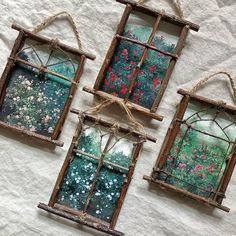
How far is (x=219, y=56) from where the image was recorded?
0.78 meters

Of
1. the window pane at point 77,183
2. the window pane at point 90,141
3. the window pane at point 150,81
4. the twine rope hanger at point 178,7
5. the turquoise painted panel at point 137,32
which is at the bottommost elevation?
the window pane at point 77,183

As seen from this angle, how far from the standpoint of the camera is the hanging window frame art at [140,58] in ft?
2.49

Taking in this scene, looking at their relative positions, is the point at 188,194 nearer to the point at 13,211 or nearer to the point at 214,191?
the point at 214,191

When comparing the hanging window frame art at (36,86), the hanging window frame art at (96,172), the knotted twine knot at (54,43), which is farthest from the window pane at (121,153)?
the knotted twine knot at (54,43)

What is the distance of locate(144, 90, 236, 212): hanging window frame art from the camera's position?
0.76 meters

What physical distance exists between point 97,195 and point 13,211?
0.16 meters

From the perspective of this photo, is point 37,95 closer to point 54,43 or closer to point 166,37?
point 54,43

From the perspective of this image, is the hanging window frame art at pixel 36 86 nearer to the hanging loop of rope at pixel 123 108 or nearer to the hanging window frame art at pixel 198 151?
the hanging loop of rope at pixel 123 108

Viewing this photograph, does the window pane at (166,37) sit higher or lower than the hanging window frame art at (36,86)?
higher

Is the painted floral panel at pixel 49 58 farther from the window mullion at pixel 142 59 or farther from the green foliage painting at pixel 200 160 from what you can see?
the green foliage painting at pixel 200 160

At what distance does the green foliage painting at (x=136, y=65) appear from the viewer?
2.52 ft

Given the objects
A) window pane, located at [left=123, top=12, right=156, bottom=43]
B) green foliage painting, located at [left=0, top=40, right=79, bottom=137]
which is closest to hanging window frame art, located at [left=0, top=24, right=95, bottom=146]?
green foliage painting, located at [left=0, top=40, right=79, bottom=137]

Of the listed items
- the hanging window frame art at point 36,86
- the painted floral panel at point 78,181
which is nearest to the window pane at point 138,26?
the hanging window frame art at point 36,86

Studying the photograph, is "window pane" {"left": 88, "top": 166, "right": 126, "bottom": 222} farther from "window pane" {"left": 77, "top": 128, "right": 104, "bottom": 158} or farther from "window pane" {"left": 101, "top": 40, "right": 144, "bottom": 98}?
"window pane" {"left": 101, "top": 40, "right": 144, "bottom": 98}
